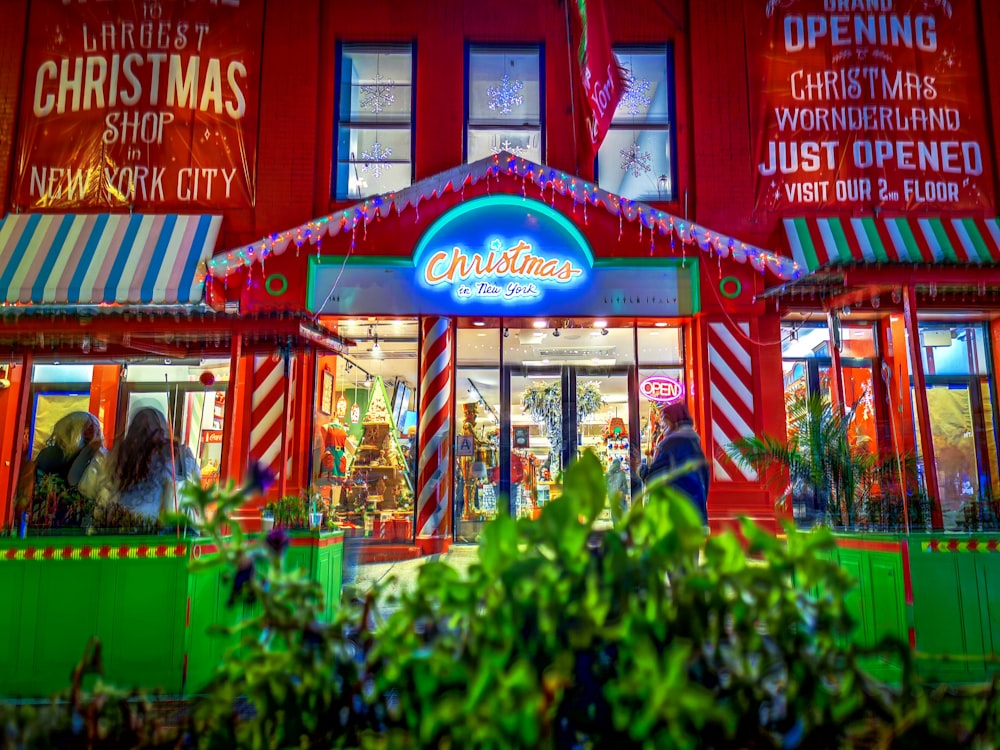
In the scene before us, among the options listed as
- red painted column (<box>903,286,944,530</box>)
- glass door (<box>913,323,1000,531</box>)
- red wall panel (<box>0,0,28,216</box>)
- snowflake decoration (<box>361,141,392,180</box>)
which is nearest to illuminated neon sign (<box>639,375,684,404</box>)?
glass door (<box>913,323,1000,531</box>)

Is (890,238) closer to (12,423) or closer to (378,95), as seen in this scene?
(378,95)

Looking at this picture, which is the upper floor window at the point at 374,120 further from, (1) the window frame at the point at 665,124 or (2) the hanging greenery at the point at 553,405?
(2) the hanging greenery at the point at 553,405

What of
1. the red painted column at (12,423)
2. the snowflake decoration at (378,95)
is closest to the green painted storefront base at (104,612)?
the red painted column at (12,423)

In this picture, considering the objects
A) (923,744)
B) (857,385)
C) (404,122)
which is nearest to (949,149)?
(857,385)

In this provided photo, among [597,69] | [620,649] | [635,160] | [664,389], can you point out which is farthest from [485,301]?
[620,649]

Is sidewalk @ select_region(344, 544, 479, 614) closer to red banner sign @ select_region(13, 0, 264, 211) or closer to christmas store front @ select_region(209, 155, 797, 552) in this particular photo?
christmas store front @ select_region(209, 155, 797, 552)

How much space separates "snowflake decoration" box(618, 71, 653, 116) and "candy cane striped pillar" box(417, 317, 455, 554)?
15.5 feet

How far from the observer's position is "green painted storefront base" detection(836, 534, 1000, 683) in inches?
221

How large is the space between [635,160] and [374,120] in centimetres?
430

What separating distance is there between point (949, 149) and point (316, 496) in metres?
10.9

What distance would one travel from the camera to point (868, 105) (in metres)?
11.9

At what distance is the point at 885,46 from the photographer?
11984 millimetres

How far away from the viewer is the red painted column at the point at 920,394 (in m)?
6.59

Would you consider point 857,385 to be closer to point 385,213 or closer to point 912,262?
point 912,262
